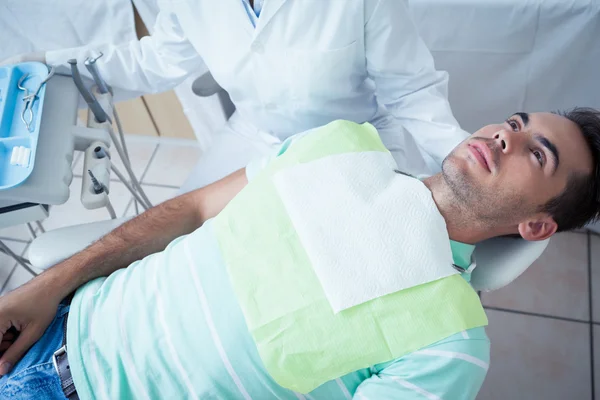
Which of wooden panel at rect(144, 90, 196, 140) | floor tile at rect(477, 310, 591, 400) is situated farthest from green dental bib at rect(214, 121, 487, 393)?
wooden panel at rect(144, 90, 196, 140)

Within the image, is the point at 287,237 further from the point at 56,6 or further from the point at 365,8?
the point at 56,6

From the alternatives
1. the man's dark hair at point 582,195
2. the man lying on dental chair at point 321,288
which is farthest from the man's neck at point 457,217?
the man's dark hair at point 582,195

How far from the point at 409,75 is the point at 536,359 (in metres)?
1.16

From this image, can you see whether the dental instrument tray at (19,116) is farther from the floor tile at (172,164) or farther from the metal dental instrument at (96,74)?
the floor tile at (172,164)

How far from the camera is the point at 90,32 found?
1702 mm

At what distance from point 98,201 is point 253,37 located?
550mm

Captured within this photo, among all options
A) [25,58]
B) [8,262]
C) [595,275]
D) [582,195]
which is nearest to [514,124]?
[582,195]

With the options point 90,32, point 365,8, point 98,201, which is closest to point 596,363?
point 365,8

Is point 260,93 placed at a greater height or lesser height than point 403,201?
greater

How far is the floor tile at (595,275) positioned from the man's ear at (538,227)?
3.20ft

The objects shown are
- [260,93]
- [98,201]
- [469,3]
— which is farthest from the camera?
[469,3]

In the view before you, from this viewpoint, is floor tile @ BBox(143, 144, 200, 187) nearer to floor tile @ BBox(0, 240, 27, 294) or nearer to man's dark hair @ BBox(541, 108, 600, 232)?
floor tile @ BBox(0, 240, 27, 294)

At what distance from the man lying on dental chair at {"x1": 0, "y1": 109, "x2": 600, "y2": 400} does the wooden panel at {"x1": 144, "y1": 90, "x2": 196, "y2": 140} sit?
1170mm

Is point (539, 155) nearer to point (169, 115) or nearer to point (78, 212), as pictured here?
point (169, 115)
